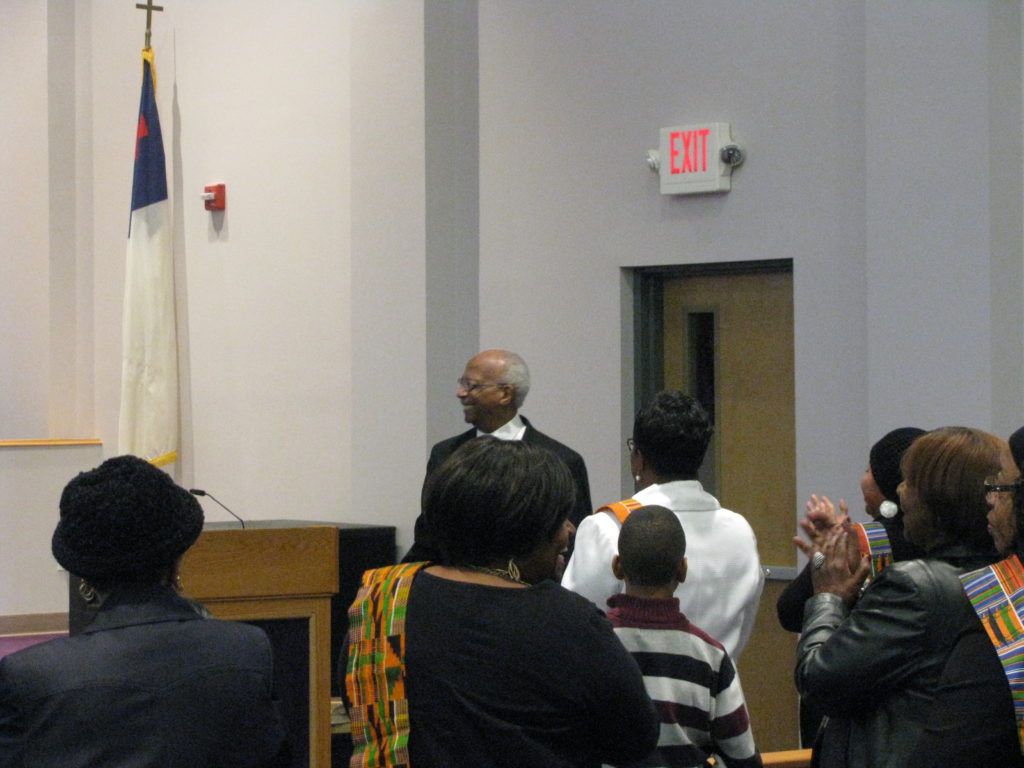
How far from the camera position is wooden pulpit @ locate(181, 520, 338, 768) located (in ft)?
12.4

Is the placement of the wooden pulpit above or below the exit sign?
below

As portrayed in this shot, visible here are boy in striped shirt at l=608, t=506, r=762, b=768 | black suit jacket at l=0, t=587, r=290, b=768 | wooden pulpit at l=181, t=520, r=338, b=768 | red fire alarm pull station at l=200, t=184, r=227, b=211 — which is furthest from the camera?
red fire alarm pull station at l=200, t=184, r=227, b=211

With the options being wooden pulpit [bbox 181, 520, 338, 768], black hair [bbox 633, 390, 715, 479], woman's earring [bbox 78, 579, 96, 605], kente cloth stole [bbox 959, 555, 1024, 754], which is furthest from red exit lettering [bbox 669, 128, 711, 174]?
woman's earring [bbox 78, 579, 96, 605]

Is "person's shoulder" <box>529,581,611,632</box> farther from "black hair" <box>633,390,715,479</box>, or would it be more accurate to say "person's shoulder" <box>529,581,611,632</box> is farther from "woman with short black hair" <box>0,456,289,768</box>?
"black hair" <box>633,390,715,479</box>

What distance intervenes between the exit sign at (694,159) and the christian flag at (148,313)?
311 cm

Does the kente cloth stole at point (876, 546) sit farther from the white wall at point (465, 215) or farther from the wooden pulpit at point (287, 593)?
the white wall at point (465, 215)

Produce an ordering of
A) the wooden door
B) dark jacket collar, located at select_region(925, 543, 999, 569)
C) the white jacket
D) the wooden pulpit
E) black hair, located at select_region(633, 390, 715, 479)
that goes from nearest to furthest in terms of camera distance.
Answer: dark jacket collar, located at select_region(925, 543, 999, 569) < the white jacket < black hair, located at select_region(633, 390, 715, 479) < the wooden pulpit < the wooden door

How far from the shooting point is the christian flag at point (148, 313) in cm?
738

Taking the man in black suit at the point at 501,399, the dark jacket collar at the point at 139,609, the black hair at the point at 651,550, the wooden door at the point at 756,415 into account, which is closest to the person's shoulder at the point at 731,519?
the black hair at the point at 651,550

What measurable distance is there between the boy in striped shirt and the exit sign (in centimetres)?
318

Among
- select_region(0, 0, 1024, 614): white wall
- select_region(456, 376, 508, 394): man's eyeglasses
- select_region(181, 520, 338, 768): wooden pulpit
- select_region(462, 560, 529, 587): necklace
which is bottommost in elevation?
select_region(181, 520, 338, 768): wooden pulpit

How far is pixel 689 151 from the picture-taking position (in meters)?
5.49

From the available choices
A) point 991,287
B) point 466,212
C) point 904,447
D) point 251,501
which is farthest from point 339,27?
point 904,447

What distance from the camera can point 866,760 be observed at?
227 cm
